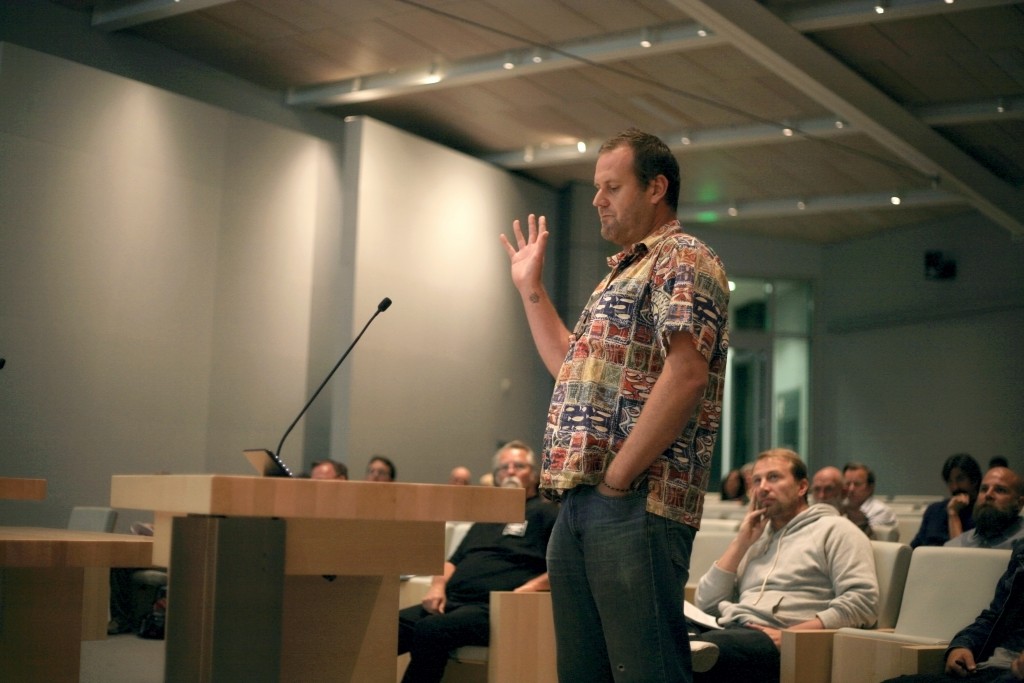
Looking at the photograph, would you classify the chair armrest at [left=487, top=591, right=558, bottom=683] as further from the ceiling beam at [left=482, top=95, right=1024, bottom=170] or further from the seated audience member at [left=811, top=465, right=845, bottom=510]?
the ceiling beam at [left=482, top=95, right=1024, bottom=170]

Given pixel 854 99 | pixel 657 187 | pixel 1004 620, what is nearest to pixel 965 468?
pixel 854 99

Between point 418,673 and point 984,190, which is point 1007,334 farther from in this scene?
point 418,673

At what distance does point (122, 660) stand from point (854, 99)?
18.5ft

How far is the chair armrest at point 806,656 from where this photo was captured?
3336mm

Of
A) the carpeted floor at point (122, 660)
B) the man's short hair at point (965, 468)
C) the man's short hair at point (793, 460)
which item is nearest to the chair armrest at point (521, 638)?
the man's short hair at point (793, 460)

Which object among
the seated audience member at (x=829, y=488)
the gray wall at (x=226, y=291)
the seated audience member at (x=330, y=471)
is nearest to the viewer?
the seated audience member at (x=829, y=488)

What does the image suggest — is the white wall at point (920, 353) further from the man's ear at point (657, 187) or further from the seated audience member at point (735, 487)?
the man's ear at point (657, 187)

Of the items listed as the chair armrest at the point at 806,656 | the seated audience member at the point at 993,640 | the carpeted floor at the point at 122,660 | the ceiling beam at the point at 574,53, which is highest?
the ceiling beam at the point at 574,53

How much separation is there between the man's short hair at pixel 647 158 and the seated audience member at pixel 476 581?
2306mm

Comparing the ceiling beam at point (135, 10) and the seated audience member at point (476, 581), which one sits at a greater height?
the ceiling beam at point (135, 10)

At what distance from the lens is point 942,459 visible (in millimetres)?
11523

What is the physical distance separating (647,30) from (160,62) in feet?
10.9

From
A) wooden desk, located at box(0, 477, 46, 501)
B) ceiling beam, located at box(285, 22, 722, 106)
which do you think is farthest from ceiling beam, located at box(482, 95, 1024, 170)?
wooden desk, located at box(0, 477, 46, 501)

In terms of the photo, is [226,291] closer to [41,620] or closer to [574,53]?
[574,53]
